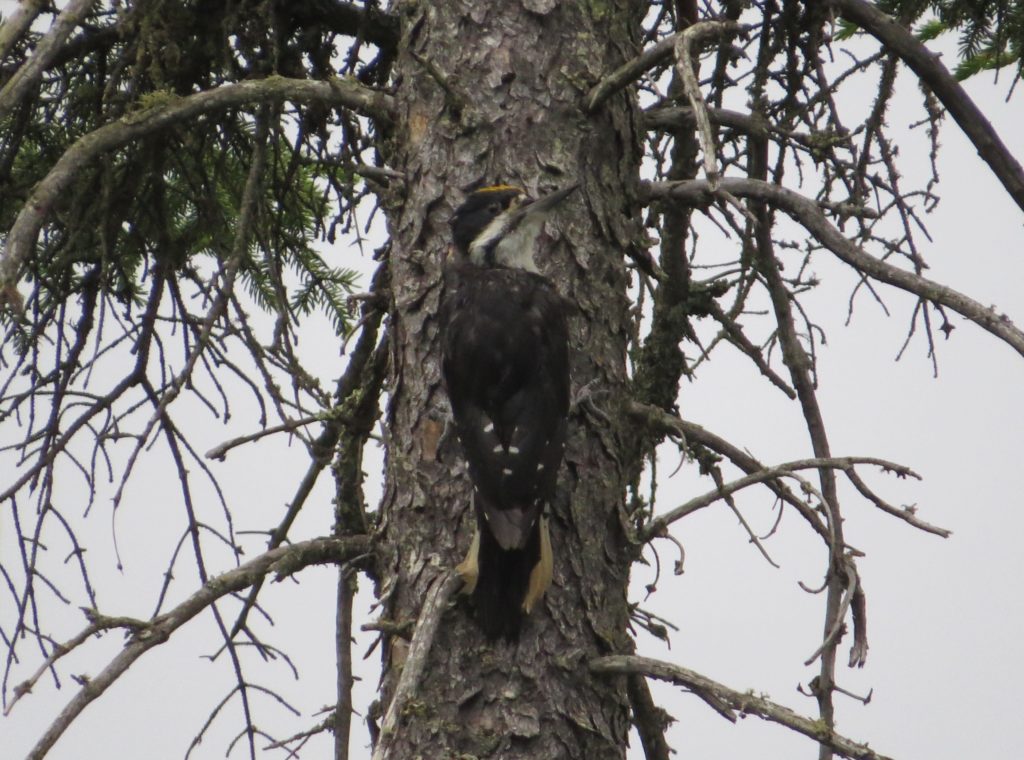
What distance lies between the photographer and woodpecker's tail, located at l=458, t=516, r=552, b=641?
3295 mm

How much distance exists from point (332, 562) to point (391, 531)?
189 millimetres

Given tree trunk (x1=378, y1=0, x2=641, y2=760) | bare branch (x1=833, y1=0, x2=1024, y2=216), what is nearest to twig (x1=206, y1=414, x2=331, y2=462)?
tree trunk (x1=378, y1=0, x2=641, y2=760)

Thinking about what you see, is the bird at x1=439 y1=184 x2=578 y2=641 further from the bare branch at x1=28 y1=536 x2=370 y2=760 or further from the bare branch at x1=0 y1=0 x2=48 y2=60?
the bare branch at x1=0 y1=0 x2=48 y2=60

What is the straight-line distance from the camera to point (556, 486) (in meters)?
3.52

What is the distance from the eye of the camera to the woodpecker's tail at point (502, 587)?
10.8 feet

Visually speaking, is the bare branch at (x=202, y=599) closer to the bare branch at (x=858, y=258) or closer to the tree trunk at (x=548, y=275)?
the tree trunk at (x=548, y=275)

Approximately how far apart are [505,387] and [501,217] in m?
0.47

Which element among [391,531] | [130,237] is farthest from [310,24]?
[391,531]

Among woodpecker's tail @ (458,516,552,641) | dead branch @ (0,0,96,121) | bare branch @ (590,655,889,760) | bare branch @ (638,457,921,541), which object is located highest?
dead branch @ (0,0,96,121)

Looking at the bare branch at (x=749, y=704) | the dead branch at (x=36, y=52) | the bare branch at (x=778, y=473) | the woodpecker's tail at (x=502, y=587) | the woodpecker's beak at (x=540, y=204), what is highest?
the woodpecker's beak at (x=540, y=204)

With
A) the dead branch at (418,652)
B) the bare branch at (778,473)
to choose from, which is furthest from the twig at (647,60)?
the dead branch at (418,652)

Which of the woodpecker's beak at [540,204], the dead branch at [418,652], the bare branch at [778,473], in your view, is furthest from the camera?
the woodpecker's beak at [540,204]

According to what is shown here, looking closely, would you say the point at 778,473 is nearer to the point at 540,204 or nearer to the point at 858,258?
the point at 858,258

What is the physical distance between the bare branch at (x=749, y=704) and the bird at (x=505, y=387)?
0.38 meters
